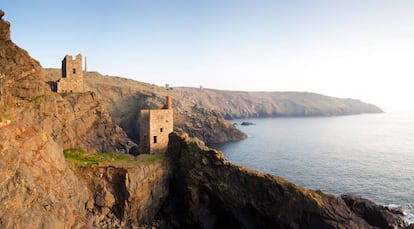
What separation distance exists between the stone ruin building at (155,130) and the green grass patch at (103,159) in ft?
13.9

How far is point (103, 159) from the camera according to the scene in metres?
28.4

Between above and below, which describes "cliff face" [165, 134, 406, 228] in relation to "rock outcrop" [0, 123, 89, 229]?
below

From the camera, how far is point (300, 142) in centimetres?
8131

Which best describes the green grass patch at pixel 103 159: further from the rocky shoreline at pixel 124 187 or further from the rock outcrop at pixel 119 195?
the rock outcrop at pixel 119 195

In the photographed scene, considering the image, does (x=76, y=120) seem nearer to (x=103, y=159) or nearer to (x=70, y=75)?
(x=70, y=75)

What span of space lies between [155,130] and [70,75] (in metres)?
16.2

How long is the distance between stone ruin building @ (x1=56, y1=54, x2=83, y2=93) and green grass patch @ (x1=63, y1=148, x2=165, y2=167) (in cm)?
1422

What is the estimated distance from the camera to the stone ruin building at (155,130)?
35688 millimetres

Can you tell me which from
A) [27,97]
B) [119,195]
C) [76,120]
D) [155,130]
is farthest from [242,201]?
[76,120]

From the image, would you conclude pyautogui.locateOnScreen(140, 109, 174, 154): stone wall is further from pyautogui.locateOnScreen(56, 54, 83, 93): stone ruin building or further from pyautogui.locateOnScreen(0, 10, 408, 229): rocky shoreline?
pyautogui.locateOnScreen(56, 54, 83, 93): stone ruin building

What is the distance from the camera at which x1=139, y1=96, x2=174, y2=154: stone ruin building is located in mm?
35688

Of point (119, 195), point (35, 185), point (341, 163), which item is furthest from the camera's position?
point (341, 163)

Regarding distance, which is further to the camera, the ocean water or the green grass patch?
the ocean water

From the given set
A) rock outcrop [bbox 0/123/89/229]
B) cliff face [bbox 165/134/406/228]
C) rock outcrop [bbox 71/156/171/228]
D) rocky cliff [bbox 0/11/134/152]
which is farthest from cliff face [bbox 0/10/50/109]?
cliff face [bbox 165/134/406/228]
